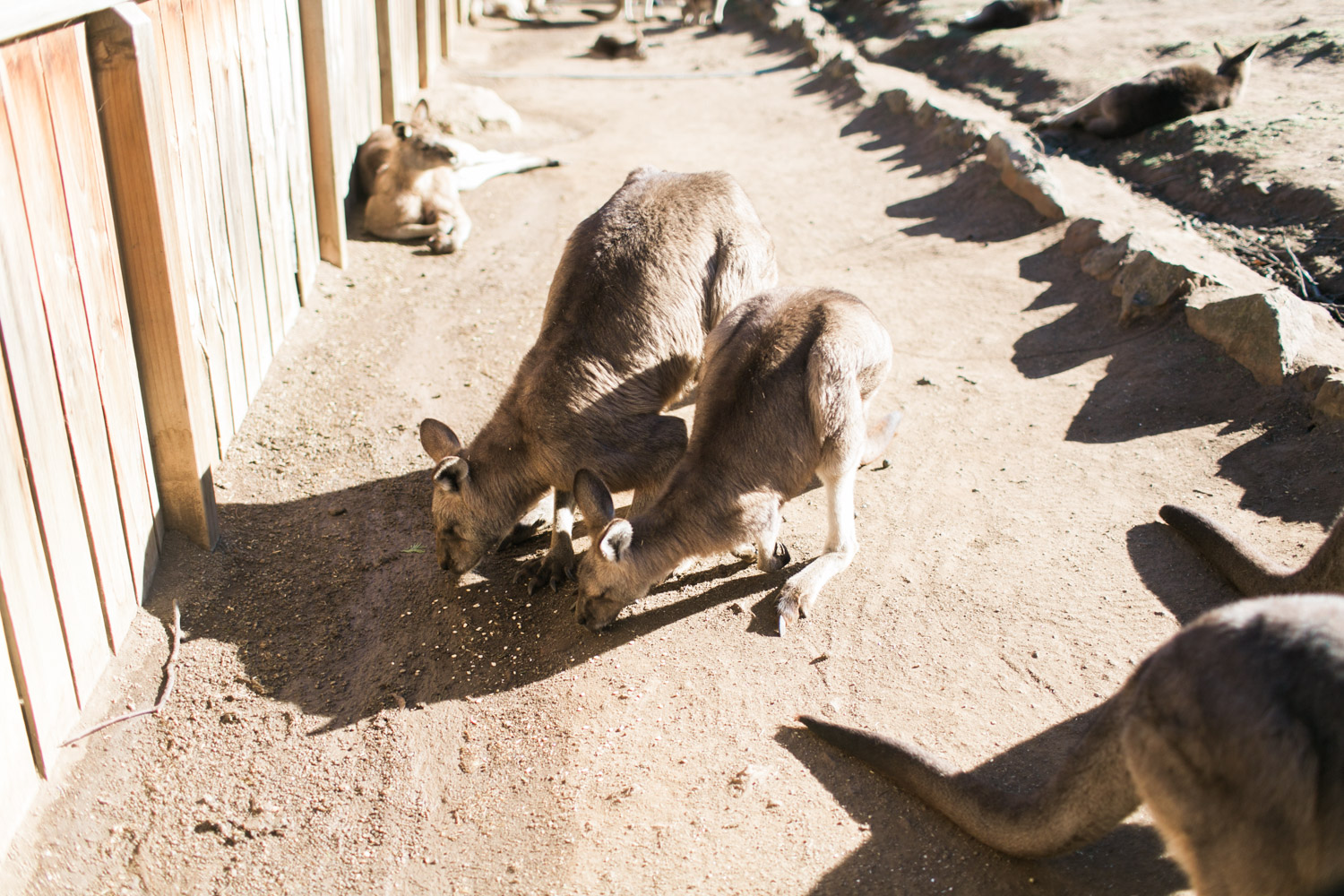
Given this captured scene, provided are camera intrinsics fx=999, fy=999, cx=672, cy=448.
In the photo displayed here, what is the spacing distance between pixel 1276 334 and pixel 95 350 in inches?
256

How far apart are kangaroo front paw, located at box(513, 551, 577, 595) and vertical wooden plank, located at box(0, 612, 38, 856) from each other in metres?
2.42

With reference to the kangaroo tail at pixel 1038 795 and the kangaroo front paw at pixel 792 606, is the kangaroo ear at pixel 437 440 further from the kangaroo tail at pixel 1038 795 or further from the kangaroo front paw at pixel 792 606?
the kangaroo tail at pixel 1038 795

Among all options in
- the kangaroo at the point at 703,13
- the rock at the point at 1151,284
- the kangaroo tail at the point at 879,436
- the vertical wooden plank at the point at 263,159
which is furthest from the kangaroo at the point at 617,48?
the kangaroo tail at the point at 879,436

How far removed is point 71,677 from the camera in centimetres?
404

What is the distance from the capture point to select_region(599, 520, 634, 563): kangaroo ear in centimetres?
459

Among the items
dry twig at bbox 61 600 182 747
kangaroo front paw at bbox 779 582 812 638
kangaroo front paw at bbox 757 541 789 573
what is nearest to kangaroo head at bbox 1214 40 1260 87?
kangaroo front paw at bbox 757 541 789 573

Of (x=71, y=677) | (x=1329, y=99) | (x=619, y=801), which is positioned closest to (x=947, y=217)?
(x=1329, y=99)

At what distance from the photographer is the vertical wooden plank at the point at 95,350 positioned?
4.03m

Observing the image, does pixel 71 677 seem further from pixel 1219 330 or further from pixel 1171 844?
pixel 1219 330

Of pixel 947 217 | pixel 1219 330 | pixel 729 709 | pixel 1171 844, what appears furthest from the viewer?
pixel 947 217

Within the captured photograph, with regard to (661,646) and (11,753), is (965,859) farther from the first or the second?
(11,753)

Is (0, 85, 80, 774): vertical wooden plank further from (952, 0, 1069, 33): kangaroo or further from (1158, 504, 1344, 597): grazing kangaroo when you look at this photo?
(952, 0, 1069, 33): kangaroo

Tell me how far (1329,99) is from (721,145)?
21.9 ft

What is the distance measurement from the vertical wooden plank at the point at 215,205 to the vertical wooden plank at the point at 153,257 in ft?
1.97
